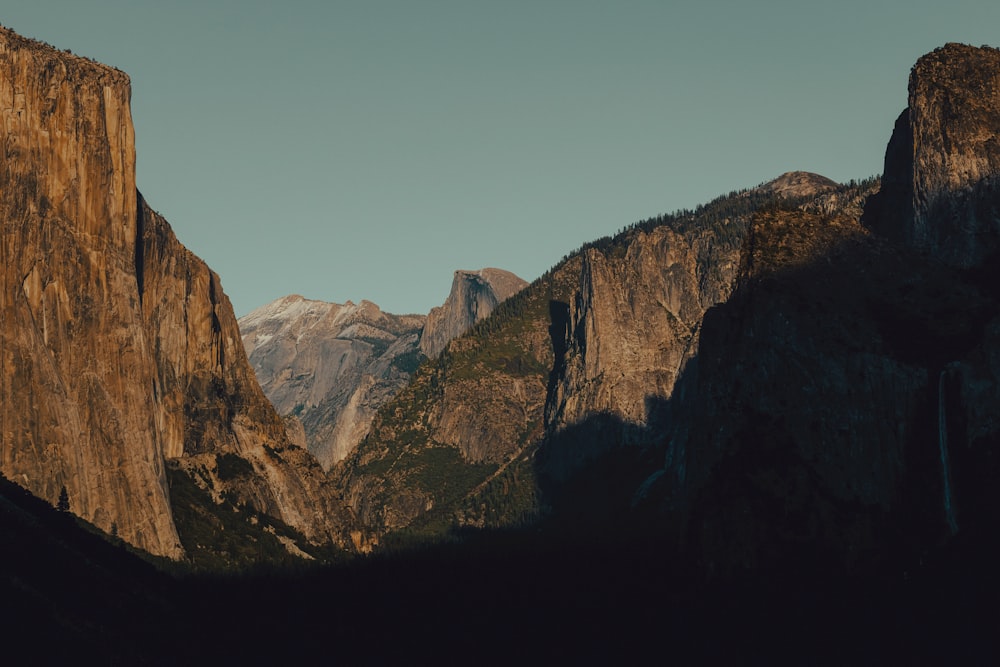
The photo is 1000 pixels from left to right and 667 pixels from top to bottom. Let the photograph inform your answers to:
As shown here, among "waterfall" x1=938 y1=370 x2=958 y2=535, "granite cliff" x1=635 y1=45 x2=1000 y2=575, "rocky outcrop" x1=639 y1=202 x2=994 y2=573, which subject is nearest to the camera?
"waterfall" x1=938 y1=370 x2=958 y2=535

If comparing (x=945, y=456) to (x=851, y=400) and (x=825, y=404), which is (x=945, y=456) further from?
(x=825, y=404)

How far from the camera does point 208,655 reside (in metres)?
170

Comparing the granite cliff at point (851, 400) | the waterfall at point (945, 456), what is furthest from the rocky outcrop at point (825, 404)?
the waterfall at point (945, 456)

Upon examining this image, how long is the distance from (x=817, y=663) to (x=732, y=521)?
89.3ft

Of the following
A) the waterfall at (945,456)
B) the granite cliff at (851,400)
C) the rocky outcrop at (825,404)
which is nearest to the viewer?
the waterfall at (945,456)

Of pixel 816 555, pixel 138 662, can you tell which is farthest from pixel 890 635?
pixel 138 662

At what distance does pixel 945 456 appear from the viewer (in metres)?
167

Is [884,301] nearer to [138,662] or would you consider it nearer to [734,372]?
[734,372]

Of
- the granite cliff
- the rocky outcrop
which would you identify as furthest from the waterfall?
the rocky outcrop

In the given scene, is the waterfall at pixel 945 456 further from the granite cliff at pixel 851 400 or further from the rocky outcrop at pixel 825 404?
the rocky outcrop at pixel 825 404

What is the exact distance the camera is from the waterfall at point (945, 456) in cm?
16425

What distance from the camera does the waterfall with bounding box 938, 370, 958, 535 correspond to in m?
164

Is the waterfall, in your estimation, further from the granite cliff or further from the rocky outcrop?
the rocky outcrop

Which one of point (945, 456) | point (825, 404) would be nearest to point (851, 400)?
point (825, 404)
